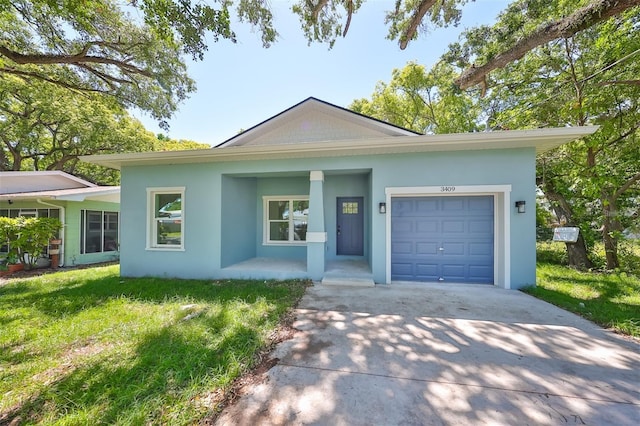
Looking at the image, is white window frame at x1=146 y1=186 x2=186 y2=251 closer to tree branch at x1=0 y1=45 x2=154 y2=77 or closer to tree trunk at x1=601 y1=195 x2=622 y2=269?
tree branch at x1=0 y1=45 x2=154 y2=77

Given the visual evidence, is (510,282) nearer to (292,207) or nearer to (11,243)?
(292,207)

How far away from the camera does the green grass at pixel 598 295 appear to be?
3654mm

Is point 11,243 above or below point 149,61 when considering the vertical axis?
below

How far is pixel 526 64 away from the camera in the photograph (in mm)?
7895

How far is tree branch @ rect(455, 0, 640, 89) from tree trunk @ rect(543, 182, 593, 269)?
5.22 meters

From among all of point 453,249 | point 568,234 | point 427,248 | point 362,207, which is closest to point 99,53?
point 362,207

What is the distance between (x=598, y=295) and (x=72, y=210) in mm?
Result: 15321

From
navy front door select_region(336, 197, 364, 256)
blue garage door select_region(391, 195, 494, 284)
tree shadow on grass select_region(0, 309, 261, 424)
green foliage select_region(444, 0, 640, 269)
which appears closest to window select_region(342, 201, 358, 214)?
navy front door select_region(336, 197, 364, 256)

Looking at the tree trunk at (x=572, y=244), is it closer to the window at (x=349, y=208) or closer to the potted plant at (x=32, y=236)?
the window at (x=349, y=208)

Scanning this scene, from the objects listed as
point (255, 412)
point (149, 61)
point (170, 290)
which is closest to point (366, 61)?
point (149, 61)

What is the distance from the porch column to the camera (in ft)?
19.5

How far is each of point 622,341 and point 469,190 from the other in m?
3.10

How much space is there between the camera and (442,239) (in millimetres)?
5777

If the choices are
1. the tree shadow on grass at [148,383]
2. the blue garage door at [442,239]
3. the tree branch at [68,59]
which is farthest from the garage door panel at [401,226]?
the tree branch at [68,59]
